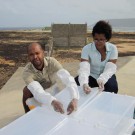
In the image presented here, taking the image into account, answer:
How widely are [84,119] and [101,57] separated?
1.54 meters

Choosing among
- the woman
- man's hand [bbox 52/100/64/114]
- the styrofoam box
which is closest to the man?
man's hand [bbox 52/100/64/114]

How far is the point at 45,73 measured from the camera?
3.41m

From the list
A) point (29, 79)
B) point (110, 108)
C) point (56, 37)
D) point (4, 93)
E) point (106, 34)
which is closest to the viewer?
point (110, 108)

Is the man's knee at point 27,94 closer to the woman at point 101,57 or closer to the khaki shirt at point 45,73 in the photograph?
the khaki shirt at point 45,73

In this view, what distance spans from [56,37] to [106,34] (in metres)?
12.0

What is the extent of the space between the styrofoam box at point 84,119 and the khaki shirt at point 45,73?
66 centimetres

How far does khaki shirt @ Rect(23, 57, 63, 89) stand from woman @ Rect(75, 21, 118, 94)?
31cm

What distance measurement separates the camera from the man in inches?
107

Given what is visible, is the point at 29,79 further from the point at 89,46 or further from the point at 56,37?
the point at 56,37

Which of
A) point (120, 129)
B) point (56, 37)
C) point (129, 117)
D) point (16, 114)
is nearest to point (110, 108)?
point (129, 117)

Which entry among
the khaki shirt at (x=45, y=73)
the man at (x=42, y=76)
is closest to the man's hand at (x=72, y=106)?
the man at (x=42, y=76)

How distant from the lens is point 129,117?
2498mm

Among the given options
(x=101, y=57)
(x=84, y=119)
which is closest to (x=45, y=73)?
(x=101, y=57)

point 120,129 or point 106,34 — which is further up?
point 106,34
